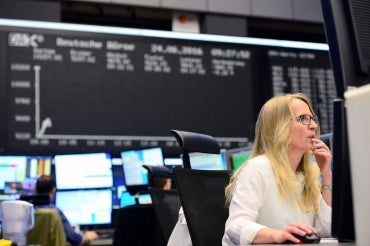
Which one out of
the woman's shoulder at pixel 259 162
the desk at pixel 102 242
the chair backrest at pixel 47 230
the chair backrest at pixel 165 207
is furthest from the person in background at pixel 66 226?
the woman's shoulder at pixel 259 162

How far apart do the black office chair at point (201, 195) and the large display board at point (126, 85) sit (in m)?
2.70

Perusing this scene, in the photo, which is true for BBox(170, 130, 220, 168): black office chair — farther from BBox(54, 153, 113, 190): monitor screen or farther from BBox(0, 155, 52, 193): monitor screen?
BBox(0, 155, 52, 193): monitor screen

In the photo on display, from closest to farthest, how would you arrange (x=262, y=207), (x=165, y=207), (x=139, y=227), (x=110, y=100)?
(x=262, y=207) → (x=165, y=207) → (x=139, y=227) → (x=110, y=100)

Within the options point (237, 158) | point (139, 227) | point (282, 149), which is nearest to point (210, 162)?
point (237, 158)

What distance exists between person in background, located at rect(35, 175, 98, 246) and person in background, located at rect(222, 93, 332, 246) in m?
2.75

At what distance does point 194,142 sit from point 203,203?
0.22 metres

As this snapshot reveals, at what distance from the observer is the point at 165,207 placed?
2645 millimetres

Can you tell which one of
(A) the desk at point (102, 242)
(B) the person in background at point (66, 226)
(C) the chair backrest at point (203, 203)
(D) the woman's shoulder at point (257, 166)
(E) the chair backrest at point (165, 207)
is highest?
(D) the woman's shoulder at point (257, 166)

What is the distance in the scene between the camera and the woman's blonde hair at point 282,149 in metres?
1.62

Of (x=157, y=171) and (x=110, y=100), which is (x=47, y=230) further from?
(x=157, y=171)

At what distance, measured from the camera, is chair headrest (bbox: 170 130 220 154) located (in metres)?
1.96

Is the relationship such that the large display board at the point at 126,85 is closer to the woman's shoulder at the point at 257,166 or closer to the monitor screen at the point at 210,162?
the monitor screen at the point at 210,162

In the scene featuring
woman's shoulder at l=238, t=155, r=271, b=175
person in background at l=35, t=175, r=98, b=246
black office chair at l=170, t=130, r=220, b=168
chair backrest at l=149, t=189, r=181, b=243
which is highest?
black office chair at l=170, t=130, r=220, b=168

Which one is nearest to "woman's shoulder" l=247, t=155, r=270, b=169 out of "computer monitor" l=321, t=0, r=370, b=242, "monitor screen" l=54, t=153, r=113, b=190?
"computer monitor" l=321, t=0, r=370, b=242
